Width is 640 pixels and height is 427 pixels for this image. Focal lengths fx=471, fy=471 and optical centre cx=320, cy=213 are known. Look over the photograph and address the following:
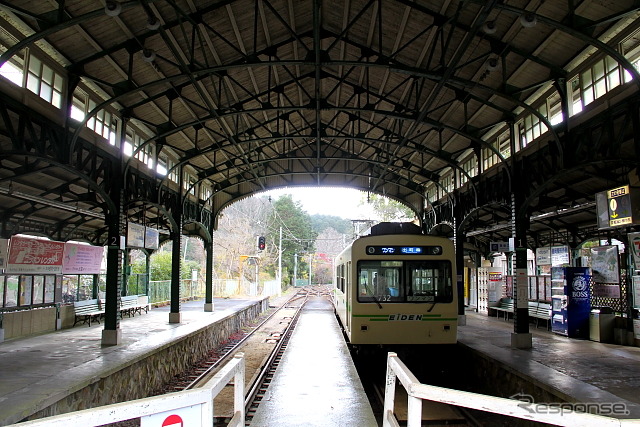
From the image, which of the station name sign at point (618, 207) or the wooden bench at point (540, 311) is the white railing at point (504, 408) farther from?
the wooden bench at point (540, 311)

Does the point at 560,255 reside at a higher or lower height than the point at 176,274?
higher

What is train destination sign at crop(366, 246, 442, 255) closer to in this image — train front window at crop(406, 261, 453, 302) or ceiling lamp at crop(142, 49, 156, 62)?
train front window at crop(406, 261, 453, 302)

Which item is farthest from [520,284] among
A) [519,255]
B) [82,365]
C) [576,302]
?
[82,365]

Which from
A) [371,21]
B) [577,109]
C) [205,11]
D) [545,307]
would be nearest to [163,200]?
[205,11]

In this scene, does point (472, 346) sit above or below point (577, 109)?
below

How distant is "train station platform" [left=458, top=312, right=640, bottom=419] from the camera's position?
641cm

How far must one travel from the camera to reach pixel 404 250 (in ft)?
29.1

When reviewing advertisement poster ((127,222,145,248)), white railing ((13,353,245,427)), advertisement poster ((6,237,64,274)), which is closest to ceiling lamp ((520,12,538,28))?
white railing ((13,353,245,427))

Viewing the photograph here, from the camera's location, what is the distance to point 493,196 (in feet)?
41.2

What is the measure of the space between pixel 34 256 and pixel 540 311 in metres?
14.6

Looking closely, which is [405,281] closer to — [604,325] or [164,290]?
[604,325]

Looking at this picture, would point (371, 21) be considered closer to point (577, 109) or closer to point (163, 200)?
point (577, 109)

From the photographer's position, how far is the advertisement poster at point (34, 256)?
1119cm

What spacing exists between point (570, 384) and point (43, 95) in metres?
9.85
